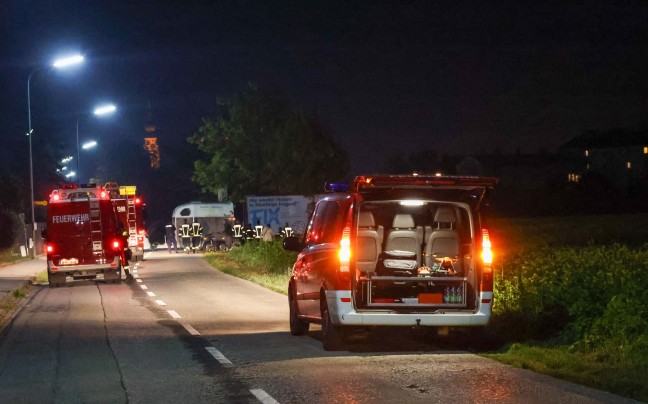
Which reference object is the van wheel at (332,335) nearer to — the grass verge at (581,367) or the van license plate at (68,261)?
the grass verge at (581,367)

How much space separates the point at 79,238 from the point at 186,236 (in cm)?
3006

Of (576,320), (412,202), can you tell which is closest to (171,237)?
(412,202)

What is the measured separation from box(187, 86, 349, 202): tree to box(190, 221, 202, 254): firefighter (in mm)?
14316

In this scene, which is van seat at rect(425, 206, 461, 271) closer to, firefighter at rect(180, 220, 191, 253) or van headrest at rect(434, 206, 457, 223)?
van headrest at rect(434, 206, 457, 223)

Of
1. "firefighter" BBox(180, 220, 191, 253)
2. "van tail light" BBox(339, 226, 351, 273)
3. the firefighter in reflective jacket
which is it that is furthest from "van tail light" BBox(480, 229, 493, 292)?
"firefighter" BBox(180, 220, 191, 253)

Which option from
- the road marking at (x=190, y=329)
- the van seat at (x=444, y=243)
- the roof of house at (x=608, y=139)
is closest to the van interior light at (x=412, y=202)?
the van seat at (x=444, y=243)

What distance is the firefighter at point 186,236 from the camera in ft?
196

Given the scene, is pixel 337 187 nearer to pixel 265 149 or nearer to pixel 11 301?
pixel 11 301

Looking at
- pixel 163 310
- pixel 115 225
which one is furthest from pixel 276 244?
pixel 163 310

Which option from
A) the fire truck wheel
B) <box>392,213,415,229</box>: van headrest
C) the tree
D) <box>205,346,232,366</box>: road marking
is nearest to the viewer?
<box>205,346,232,366</box>: road marking

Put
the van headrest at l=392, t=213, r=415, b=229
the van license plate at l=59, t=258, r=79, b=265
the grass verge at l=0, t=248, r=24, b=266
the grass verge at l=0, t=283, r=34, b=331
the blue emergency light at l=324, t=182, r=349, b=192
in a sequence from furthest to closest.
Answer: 1. the grass verge at l=0, t=248, r=24, b=266
2. the van license plate at l=59, t=258, r=79, b=265
3. the grass verge at l=0, t=283, r=34, b=331
4. the van headrest at l=392, t=213, r=415, b=229
5. the blue emergency light at l=324, t=182, r=349, b=192

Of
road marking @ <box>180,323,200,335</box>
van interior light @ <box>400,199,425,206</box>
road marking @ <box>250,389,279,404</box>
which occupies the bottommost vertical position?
road marking @ <box>250,389,279,404</box>

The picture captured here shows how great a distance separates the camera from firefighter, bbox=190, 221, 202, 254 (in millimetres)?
59281

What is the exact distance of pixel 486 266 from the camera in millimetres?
13359
